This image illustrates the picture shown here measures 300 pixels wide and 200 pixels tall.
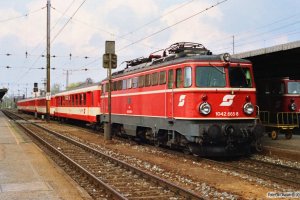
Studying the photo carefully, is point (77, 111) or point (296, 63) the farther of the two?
point (77, 111)

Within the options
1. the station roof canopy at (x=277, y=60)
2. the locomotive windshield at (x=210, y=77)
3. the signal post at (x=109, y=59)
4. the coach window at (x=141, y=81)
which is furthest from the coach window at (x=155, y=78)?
the signal post at (x=109, y=59)

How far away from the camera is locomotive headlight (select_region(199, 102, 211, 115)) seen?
13.3 meters

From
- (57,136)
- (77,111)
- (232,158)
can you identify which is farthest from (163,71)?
(77,111)

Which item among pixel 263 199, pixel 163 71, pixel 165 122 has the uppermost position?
pixel 163 71

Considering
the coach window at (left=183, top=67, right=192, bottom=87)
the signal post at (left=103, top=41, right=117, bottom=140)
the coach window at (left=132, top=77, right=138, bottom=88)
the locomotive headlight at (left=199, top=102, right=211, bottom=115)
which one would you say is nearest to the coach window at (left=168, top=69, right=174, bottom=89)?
the coach window at (left=183, top=67, right=192, bottom=87)

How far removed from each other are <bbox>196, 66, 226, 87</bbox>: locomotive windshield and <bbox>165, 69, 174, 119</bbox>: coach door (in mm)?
1203

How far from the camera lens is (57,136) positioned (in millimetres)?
24484

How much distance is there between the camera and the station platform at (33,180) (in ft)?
27.7

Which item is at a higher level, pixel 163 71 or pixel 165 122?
pixel 163 71

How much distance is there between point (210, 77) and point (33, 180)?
6289 millimetres

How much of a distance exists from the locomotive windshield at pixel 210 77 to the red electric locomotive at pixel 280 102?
708 cm

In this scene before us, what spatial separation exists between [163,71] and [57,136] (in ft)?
36.5

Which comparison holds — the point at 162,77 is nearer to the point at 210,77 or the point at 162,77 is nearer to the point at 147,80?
the point at 147,80

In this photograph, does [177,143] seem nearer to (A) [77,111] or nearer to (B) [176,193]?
(B) [176,193]
